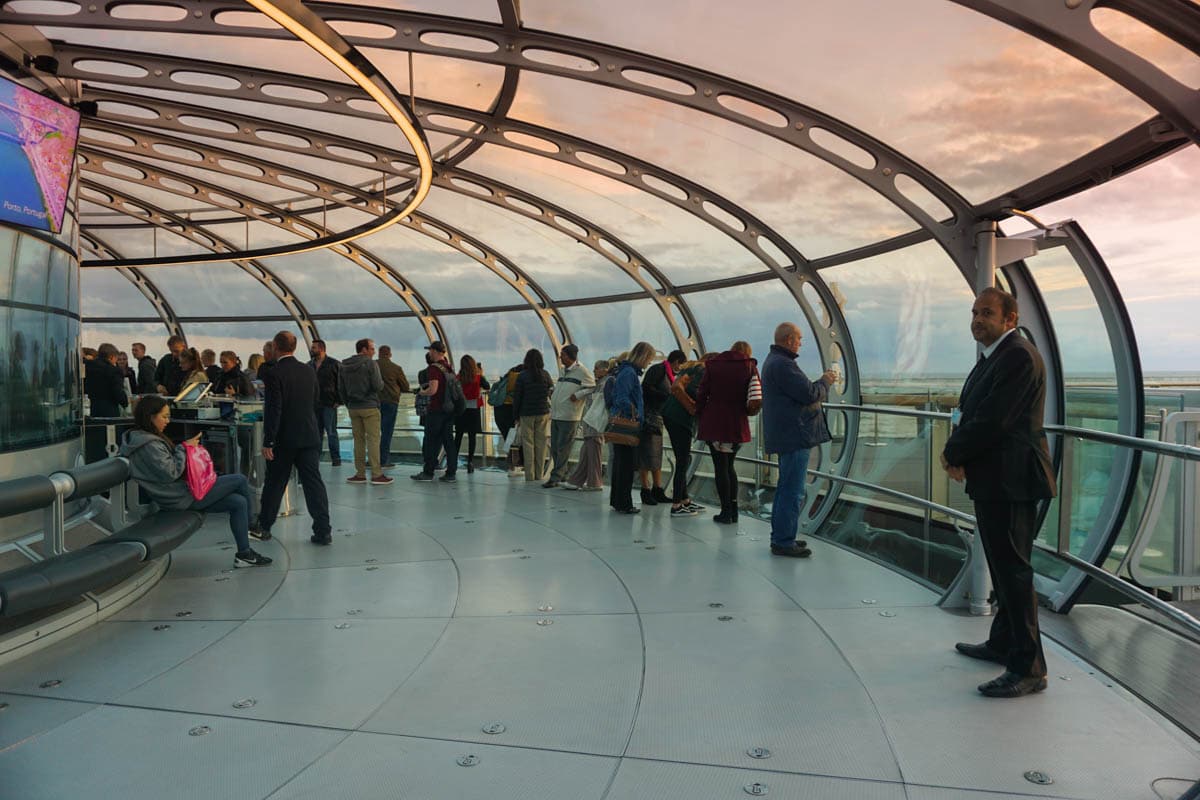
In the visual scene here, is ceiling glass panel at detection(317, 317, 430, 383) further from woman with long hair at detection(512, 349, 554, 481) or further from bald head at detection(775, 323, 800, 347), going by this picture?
bald head at detection(775, 323, 800, 347)

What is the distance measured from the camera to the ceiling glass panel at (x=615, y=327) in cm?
1443

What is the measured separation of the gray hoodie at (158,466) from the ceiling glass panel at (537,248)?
732cm

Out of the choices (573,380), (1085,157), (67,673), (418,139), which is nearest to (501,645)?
(67,673)

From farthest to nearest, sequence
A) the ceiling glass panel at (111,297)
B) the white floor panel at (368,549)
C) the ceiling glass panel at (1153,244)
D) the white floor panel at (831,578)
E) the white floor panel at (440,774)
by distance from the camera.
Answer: the ceiling glass panel at (111,297)
the ceiling glass panel at (1153,244)
the white floor panel at (368,549)
the white floor panel at (831,578)
the white floor panel at (440,774)

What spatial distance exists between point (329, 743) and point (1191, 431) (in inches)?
211

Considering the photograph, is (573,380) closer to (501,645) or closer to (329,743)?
(501,645)

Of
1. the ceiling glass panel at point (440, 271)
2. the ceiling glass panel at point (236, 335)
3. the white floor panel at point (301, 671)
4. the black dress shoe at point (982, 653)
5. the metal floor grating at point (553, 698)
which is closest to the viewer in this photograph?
the metal floor grating at point (553, 698)

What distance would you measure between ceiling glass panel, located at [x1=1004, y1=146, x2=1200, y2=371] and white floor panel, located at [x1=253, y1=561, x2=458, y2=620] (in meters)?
5.64

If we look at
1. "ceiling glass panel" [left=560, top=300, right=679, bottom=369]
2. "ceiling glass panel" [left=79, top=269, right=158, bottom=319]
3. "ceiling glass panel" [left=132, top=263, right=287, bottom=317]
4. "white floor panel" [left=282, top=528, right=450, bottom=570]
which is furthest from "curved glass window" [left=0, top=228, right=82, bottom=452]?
"ceiling glass panel" [left=79, top=269, right=158, bottom=319]

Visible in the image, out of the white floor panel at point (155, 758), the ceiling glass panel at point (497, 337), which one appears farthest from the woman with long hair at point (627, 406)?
the ceiling glass panel at point (497, 337)

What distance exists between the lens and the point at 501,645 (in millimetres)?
3969

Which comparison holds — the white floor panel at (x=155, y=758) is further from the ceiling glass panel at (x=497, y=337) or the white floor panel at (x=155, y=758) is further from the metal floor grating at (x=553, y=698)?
the ceiling glass panel at (x=497, y=337)

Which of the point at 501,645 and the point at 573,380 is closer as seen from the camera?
the point at 501,645

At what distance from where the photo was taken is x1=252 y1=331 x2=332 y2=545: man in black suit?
6.17 meters
